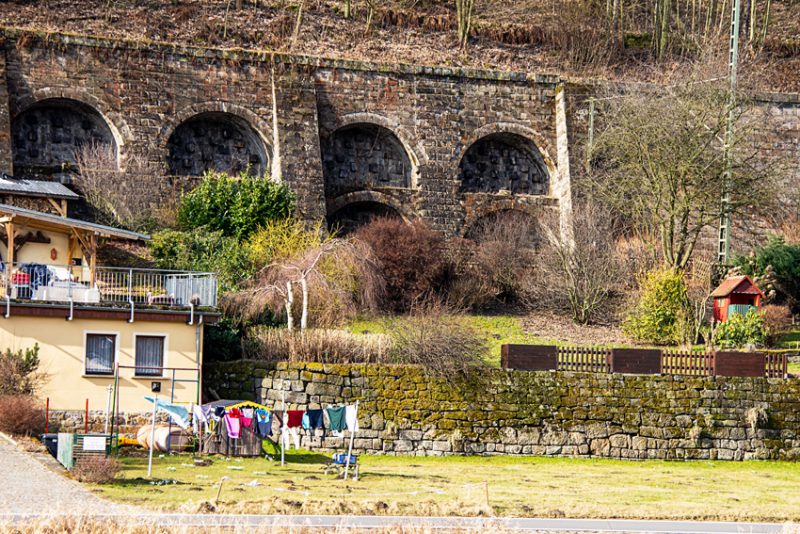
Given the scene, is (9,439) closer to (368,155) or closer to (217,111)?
(217,111)

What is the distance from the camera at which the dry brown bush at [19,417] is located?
2680 centimetres

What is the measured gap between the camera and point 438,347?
101 ft

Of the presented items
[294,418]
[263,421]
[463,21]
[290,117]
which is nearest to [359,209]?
[290,117]

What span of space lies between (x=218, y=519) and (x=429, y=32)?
31978 mm

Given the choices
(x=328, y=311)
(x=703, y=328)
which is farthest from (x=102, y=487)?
(x=703, y=328)

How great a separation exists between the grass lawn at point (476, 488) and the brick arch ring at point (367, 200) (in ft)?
48.2

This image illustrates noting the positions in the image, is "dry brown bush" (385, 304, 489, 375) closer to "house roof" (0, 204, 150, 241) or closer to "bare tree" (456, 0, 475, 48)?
"house roof" (0, 204, 150, 241)

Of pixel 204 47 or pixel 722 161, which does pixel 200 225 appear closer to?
pixel 204 47

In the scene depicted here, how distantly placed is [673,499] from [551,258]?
57.0ft

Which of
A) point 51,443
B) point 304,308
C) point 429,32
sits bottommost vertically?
point 51,443

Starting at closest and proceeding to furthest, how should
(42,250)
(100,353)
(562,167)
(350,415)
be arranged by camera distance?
1. (350,415)
2. (100,353)
3. (42,250)
4. (562,167)

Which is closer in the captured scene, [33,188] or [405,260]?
[33,188]

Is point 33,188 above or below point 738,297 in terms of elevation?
above

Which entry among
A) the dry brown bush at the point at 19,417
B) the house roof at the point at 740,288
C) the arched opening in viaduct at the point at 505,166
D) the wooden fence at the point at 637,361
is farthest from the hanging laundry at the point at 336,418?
the arched opening in viaduct at the point at 505,166
